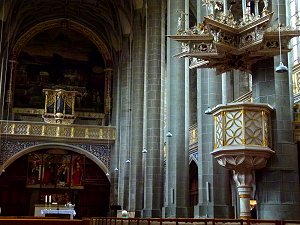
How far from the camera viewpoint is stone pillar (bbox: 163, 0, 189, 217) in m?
17.4

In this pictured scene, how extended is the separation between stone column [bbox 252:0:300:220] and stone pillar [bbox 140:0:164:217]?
34.5ft

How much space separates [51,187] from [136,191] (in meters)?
8.68

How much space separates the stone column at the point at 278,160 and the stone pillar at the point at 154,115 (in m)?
10.5

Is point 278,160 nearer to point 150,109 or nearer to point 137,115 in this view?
point 150,109

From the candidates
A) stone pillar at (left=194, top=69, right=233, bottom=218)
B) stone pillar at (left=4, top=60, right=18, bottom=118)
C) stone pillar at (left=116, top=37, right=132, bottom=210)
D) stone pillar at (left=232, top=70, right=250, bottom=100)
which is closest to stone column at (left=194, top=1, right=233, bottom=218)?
stone pillar at (left=194, top=69, right=233, bottom=218)

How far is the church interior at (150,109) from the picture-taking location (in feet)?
35.1

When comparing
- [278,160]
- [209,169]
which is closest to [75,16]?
[209,169]

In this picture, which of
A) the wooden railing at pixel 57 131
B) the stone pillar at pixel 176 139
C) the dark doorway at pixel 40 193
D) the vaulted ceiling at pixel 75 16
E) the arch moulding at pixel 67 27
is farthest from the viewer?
the arch moulding at pixel 67 27

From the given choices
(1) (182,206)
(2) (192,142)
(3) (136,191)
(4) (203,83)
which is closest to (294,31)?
(4) (203,83)

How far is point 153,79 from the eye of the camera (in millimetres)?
22344

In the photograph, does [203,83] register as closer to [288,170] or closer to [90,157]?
[288,170]

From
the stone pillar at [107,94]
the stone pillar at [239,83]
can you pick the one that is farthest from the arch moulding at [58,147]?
the stone pillar at [239,83]

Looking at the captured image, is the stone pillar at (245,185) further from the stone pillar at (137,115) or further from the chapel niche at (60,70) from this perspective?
the chapel niche at (60,70)

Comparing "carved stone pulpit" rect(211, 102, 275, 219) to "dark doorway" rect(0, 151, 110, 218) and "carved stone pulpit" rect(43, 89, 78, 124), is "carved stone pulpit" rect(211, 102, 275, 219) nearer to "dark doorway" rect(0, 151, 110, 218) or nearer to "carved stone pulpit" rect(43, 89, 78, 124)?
"carved stone pulpit" rect(43, 89, 78, 124)
